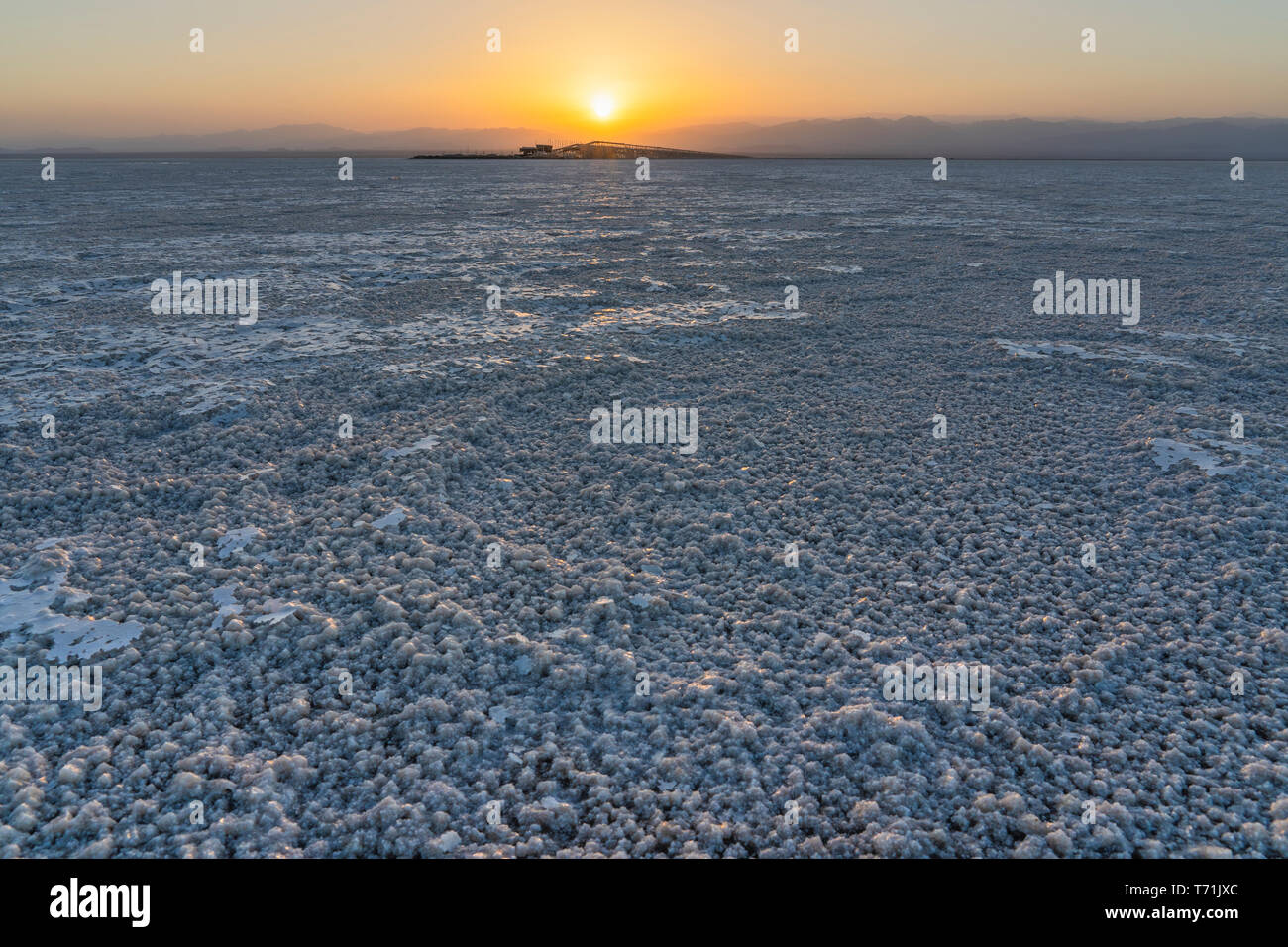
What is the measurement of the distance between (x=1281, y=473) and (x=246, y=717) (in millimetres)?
6496

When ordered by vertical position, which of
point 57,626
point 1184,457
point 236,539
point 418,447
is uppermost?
point 418,447

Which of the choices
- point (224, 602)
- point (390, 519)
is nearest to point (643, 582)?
point (390, 519)

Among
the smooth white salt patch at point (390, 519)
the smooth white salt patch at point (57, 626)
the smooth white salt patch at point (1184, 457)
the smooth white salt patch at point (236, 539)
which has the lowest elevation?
the smooth white salt patch at point (57, 626)

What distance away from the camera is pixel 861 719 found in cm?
302

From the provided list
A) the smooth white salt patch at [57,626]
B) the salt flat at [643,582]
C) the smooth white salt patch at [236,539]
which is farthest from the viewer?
the smooth white salt patch at [236,539]

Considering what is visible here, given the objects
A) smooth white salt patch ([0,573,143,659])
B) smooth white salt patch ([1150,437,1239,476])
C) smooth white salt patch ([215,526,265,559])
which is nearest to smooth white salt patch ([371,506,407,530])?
smooth white salt patch ([215,526,265,559])

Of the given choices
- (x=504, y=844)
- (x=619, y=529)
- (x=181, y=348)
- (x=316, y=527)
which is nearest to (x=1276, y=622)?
(x=619, y=529)

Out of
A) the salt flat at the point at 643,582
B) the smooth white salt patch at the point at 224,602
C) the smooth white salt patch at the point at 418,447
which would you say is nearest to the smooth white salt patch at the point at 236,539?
the salt flat at the point at 643,582

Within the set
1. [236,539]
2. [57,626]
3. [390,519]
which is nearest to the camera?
[57,626]

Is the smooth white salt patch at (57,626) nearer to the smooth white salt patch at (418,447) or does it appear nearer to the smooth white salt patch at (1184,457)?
the smooth white salt patch at (418,447)

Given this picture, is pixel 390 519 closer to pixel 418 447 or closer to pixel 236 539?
pixel 236 539

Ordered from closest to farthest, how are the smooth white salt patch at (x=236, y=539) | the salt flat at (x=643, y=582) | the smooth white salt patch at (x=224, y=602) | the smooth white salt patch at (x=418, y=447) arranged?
the salt flat at (x=643, y=582) < the smooth white salt patch at (x=224, y=602) < the smooth white salt patch at (x=236, y=539) < the smooth white salt patch at (x=418, y=447)

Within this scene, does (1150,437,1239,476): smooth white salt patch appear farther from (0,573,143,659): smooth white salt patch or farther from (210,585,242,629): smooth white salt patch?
(0,573,143,659): smooth white salt patch

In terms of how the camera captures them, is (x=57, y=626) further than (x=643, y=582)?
No
